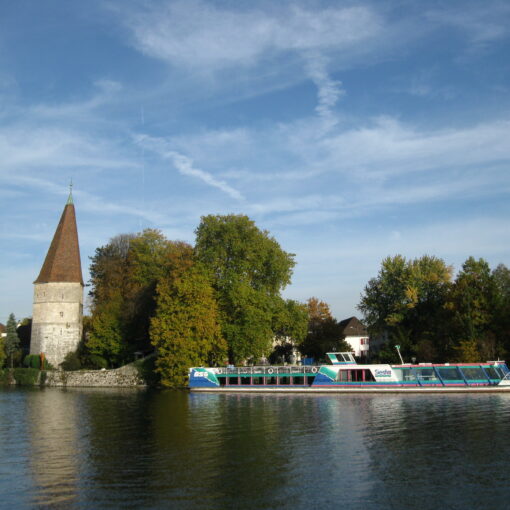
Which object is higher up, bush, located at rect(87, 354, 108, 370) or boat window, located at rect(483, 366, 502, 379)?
bush, located at rect(87, 354, 108, 370)

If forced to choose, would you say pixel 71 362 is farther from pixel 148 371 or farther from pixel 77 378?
pixel 148 371

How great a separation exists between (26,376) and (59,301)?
36.0 feet

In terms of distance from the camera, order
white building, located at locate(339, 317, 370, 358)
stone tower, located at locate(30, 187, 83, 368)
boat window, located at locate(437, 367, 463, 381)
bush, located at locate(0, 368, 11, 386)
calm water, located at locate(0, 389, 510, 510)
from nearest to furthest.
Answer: calm water, located at locate(0, 389, 510, 510)
boat window, located at locate(437, 367, 463, 381)
bush, located at locate(0, 368, 11, 386)
stone tower, located at locate(30, 187, 83, 368)
white building, located at locate(339, 317, 370, 358)

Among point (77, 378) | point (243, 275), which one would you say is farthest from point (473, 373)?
point (77, 378)

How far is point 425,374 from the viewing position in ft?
157

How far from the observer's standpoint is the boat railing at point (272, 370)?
2034 inches

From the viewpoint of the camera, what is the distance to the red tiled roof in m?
78.0

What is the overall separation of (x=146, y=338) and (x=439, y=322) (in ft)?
120

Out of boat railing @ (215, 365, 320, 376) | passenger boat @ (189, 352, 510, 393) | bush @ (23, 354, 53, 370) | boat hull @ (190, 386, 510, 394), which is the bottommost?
boat hull @ (190, 386, 510, 394)

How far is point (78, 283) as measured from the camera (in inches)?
3088

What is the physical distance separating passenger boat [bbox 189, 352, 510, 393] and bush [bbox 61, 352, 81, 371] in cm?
2602

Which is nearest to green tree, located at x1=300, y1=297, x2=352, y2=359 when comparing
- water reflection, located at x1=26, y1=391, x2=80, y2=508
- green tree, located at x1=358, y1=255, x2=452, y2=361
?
green tree, located at x1=358, y1=255, x2=452, y2=361

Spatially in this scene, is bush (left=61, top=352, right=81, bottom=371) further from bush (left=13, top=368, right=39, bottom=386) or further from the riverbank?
bush (left=13, top=368, right=39, bottom=386)

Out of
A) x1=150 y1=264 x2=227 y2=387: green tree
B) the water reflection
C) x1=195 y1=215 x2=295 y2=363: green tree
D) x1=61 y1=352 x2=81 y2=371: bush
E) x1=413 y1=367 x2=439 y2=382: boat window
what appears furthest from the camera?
x1=61 y1=352 x2=81 y2=371: bush
